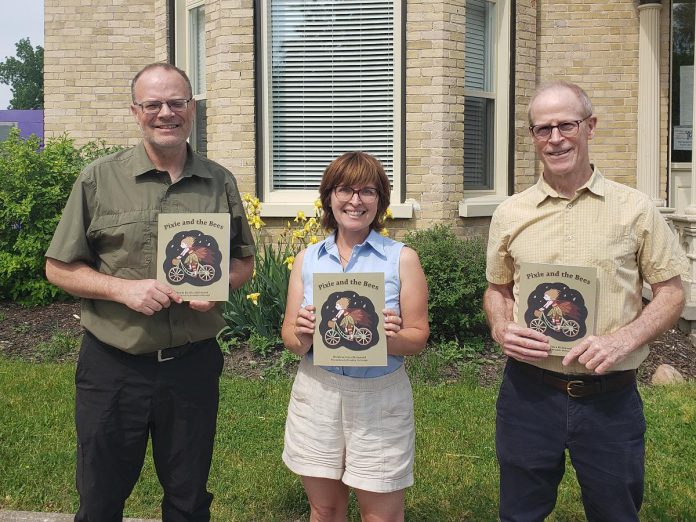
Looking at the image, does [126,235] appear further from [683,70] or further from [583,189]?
[683,70]

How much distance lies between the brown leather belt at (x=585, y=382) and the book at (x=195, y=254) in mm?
1268

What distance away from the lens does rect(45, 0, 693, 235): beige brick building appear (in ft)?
27.8

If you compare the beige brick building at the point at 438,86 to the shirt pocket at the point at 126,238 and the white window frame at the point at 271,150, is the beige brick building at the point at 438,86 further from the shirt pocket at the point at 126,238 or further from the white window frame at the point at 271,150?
the shirt pocket at the point at 126,238

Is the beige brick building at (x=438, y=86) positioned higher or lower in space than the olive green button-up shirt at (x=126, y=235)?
higher

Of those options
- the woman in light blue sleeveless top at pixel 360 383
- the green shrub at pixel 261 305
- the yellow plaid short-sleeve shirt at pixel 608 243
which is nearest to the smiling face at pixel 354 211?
the woman in light blue sleeveless top at pixel 360 383

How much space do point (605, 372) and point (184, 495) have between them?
1.75 metres

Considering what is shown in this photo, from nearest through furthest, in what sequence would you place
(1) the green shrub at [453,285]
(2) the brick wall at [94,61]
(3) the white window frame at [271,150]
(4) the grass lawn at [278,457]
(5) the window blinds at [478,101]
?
(4) the grass lawn at [278,457] < (1) the green shrub at [453,285] < (3) the white window frame at [271,150] < (5) the window blinds at [478,101] < (2) the brick wall at [94,61]

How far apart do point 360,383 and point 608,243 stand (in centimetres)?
106

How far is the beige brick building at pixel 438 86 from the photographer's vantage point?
8.47 meters

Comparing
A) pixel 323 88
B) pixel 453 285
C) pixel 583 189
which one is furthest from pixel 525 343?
pixel 323 88

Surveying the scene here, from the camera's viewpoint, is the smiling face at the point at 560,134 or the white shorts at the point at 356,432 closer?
the smiling face at the point at 560,134

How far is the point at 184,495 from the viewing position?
320cm

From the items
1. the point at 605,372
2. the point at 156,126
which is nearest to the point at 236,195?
the point at 156,126

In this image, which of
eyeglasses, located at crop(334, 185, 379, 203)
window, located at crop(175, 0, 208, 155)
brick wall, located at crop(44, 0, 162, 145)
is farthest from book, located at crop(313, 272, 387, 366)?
brick wall, located at crop(44, 0, 162, 145)
